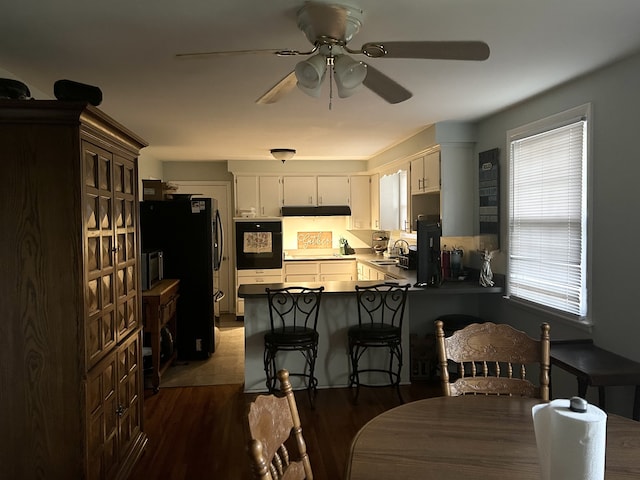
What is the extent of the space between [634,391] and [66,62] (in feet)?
12.2

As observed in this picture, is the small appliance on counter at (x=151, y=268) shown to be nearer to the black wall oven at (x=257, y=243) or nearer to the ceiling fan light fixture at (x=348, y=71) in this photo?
the black wall oven at (x=257, y=243)

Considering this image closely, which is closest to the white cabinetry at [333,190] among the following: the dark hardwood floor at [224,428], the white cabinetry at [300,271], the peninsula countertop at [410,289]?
the white cabinetry at [300,271]

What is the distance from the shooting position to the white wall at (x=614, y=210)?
2752 mm

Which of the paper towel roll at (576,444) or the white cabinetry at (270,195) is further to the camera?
the white cabinetry at (270,195)

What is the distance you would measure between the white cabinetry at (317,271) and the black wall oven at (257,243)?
1.00 feet

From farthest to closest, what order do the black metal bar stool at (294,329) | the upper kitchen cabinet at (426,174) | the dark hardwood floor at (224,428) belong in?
1. the upper kitchen cabinet at (426,174)
2. the black metal bar stool at (294,329)
3. the dark hardwood floor at (224,428)

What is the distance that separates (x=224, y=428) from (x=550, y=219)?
2815 millimetres

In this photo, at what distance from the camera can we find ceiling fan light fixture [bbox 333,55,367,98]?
195 cm

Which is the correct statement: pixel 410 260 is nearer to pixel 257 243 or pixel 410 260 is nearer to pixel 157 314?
pixel 257 243

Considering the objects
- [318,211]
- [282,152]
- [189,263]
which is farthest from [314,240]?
[189,263]

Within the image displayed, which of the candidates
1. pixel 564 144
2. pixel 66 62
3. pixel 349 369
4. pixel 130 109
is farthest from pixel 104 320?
pixel 564 144

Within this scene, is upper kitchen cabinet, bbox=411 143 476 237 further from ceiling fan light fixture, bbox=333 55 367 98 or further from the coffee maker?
ceiling fan light fixture, bbox=333 55 367 98

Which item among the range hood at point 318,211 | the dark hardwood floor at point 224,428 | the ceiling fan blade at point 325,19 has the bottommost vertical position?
the dark hardwood floor at point 224,428

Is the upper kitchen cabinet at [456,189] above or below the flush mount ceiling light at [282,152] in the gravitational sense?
below
